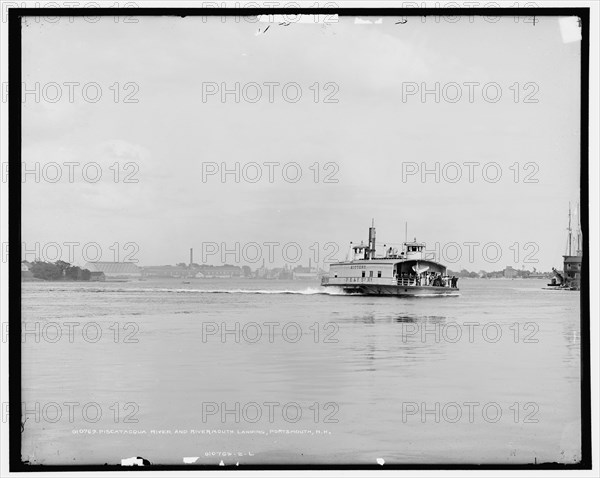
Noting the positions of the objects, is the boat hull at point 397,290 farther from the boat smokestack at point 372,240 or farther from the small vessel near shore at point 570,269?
the small vessel near shore at point 570,269

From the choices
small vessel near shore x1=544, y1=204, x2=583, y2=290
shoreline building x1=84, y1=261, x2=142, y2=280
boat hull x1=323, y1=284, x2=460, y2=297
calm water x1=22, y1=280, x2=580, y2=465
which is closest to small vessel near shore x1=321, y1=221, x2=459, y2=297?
boat hull x1=323, y1=284, x2=460, y2=297

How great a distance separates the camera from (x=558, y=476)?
379 centimetres

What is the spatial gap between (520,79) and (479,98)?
0.19 m

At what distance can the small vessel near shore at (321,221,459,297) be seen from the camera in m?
4.03

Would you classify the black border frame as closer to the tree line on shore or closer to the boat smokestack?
the tree line on shore

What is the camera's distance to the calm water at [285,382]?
381cm

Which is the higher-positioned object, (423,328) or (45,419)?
(423,328)

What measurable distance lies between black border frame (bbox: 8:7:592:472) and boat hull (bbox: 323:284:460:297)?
0.61 meters

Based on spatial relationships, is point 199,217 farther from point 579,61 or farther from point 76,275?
point 579,61

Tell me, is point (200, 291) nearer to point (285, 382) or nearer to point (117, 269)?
point (117, 269)

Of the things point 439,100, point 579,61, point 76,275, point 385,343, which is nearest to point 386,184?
point 439,100

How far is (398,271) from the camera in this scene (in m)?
4.17

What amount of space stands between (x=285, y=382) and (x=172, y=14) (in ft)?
5.38

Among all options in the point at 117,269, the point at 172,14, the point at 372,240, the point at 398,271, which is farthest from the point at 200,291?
the point at 172,14
